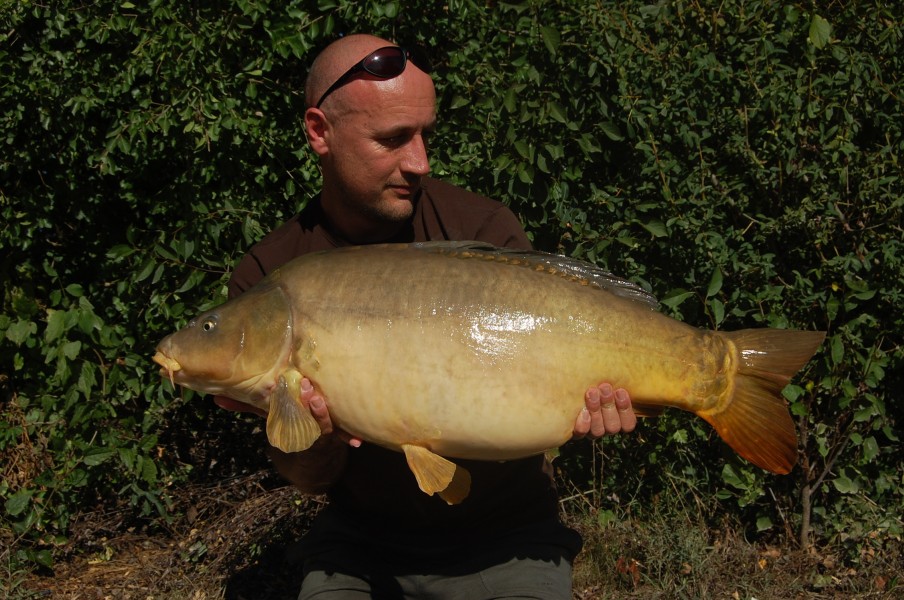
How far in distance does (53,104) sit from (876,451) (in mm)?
3052

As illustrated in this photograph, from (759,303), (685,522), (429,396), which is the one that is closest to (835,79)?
(759,303)

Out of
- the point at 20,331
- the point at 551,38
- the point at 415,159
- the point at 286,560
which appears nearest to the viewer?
the point at 415,159

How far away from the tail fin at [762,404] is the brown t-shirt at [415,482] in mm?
518

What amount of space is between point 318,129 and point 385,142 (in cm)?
21

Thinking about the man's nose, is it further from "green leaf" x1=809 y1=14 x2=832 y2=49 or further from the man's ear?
"green leaf" x1=809 y1=14 x2=832 y2=49

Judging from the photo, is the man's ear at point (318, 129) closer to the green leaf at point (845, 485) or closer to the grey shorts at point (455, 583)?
the grey shorts at point (455, 583)

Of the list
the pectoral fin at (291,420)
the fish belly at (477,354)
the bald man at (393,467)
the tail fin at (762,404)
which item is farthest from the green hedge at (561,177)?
the pectoral fin at (291,420)

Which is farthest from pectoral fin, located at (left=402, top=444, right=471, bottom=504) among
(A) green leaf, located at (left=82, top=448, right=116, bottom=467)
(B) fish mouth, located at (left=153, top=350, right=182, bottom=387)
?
(A) green leaf, located at (left=82, top=448, right=116, bottom=467)

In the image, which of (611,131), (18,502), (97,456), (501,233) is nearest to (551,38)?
(611,131)

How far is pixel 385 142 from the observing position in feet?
7.27

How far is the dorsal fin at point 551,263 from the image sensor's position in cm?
199

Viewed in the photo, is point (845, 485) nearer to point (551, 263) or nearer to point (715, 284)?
point (715, 284)

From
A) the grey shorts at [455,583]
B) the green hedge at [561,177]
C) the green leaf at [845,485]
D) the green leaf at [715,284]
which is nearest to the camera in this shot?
the grey shorts at [455,583]

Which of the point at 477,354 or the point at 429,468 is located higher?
the point at 477,354
